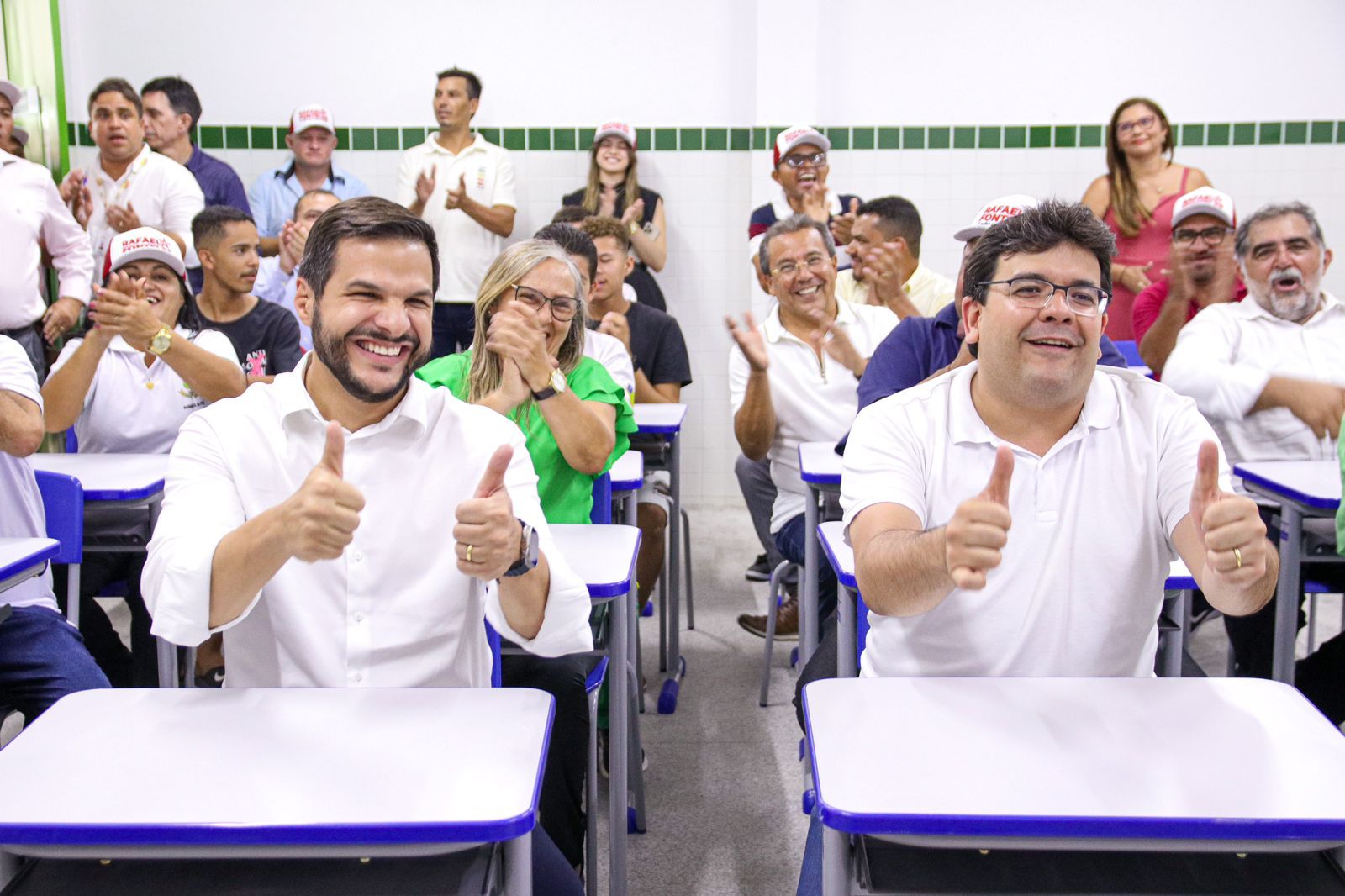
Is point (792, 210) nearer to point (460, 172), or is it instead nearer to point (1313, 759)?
point (460, 172)

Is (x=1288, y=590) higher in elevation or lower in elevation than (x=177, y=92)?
lower

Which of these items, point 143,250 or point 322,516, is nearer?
Answer: point 322,516

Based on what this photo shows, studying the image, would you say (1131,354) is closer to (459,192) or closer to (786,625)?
(786,625)

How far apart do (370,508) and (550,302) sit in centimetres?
112

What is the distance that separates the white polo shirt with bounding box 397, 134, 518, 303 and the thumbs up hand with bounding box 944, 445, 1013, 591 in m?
4.45

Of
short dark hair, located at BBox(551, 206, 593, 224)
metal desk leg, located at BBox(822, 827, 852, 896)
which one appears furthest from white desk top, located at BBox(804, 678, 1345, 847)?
short dark hair, located at BBox(551, 206, 593, 224)

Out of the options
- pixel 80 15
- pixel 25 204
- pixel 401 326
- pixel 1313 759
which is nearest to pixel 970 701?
pixel 1313 759

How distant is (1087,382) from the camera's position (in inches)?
66.6

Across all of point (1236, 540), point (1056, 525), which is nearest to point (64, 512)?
point (1056, 525)

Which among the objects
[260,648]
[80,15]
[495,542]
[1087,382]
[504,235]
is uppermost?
[80,15]

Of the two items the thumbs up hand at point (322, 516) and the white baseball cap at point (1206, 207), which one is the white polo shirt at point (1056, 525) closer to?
the thumbs up hand at point (322, 516)

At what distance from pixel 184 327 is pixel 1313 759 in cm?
307

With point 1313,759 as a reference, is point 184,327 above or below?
above

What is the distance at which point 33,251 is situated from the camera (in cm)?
429
